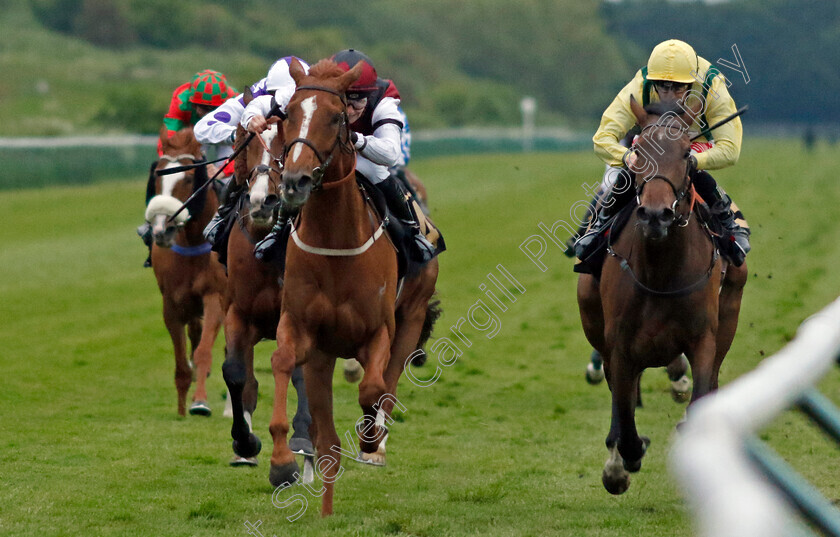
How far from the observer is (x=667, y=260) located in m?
5.51

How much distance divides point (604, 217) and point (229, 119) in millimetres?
2108

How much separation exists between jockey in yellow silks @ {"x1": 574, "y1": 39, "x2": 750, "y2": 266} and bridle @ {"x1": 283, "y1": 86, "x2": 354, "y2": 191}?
4.49 feet

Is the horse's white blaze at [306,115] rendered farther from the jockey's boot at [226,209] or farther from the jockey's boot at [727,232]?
the jockey's boot at [727,232]

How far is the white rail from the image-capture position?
151cm

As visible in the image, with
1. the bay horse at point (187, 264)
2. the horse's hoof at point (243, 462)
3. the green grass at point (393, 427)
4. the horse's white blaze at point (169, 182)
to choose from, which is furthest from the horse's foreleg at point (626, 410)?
the horse's white blaze at point (169, 182)

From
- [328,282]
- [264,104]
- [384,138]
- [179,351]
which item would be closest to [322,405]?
[328,282]

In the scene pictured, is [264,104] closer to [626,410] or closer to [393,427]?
[626,410]

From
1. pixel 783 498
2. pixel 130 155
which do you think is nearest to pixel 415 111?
pixel 130 155

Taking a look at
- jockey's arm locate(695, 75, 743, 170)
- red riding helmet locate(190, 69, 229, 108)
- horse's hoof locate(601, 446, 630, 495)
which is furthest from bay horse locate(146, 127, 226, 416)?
jockey's arm locate(695, 75, 743, 170)

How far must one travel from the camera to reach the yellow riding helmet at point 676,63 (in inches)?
235

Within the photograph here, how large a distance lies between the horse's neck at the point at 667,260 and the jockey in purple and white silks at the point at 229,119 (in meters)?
2.05

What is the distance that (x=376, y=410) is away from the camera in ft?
18.4

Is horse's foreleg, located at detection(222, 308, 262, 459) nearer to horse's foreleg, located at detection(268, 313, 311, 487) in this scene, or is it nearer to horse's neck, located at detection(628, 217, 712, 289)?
horse's foreleg, located at detection(268, 313, 311, 487)

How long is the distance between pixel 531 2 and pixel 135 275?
90.2 metres
